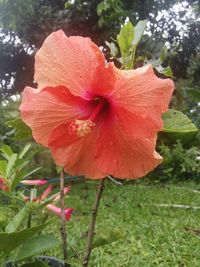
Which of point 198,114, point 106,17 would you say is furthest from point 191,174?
point 106,17

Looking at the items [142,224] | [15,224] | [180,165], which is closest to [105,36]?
[180,165]

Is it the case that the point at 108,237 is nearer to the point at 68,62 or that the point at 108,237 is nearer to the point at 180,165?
the point at 68,62

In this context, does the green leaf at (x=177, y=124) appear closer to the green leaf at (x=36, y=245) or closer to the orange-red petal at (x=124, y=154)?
the orange-red petal at (x=124, y=154)

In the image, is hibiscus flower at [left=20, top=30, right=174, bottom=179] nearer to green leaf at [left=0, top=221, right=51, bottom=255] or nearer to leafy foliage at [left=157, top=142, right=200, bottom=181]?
green leaf at [left=0, top=221, right=51, bottom=255]

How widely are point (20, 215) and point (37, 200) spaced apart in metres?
0.28

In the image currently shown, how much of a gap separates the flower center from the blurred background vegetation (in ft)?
11.7

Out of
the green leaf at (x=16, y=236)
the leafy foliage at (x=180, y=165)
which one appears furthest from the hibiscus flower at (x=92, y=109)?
the leafy foliage at (x=180, y=165)

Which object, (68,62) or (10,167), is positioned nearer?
(68,62)

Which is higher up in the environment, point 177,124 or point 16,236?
point 177,124

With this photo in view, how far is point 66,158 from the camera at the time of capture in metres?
0.65

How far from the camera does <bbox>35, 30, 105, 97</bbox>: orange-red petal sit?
0.58 metres

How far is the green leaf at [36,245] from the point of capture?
0.69 metres

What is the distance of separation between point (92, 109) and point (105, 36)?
459 centimetres

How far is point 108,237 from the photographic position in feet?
2.44
